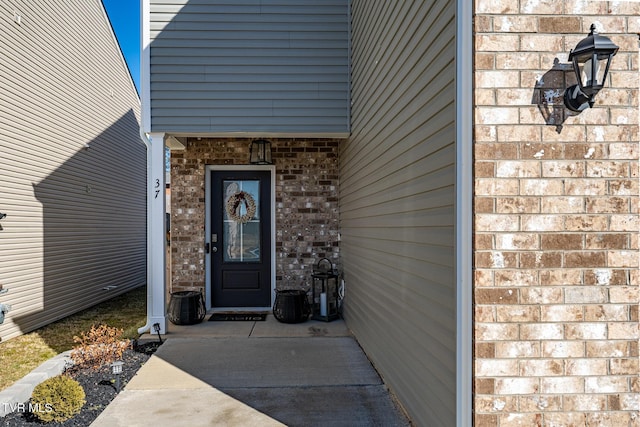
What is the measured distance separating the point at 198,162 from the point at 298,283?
6.94ft

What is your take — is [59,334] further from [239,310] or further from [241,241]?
[241,241]

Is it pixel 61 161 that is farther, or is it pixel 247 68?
pixel 61 161

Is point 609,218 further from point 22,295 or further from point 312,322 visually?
point 22,295

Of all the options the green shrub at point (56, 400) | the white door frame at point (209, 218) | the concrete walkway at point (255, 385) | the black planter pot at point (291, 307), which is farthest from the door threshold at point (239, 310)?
the green shrub at point (56, 400)

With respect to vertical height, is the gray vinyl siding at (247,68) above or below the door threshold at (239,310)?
above

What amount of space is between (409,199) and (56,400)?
8.20ft

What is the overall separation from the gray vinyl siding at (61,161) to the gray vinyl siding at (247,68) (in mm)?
1773

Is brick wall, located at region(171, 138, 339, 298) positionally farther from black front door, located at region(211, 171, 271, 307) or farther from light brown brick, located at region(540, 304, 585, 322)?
light brown brick, located at region(540, 304, 585, 322)

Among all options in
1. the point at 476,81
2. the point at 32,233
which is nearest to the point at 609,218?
the point at 476,81

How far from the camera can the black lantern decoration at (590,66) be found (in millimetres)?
1839

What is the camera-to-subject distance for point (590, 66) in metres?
1.88

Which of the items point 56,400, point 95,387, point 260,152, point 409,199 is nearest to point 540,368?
point 409,199

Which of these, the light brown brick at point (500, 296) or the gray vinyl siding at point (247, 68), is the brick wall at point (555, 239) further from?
the gray vinyl siding at point (247, 68)

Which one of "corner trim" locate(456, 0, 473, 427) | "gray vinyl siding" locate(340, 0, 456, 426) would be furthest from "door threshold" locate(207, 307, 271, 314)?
"corner trim" locate(456, 0, 473, 427)
